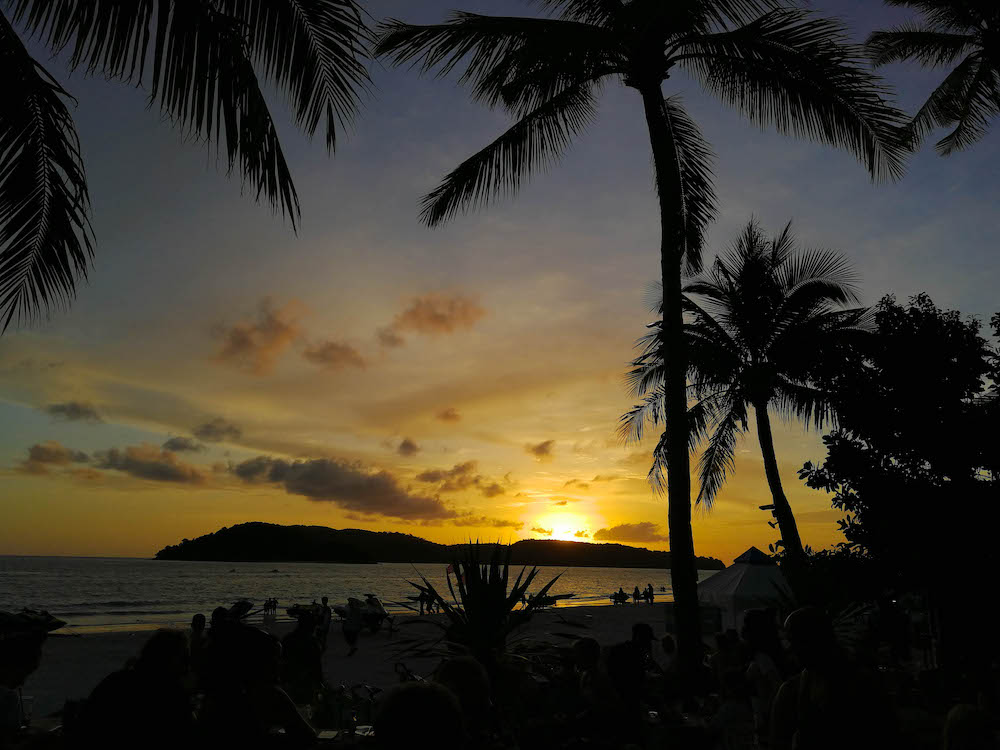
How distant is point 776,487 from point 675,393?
952cm

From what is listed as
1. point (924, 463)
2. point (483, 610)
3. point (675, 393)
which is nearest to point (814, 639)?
point (483, 610)

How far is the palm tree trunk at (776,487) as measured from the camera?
16641 mm

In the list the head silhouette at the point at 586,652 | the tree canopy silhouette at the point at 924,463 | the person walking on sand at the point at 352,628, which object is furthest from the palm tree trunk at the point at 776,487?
the head silhouette at the point at 586,652

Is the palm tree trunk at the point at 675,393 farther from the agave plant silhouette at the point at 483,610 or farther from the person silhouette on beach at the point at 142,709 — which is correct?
the person silhouette on beach at the point at 142,709

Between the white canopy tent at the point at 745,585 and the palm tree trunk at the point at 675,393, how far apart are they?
243 inches

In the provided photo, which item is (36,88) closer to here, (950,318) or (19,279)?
(19,279)

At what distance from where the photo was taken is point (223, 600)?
58.0 metres

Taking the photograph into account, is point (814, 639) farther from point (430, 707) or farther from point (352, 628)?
point (352, 628)

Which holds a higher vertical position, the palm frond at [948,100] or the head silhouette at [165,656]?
the palm frond at [948,100]

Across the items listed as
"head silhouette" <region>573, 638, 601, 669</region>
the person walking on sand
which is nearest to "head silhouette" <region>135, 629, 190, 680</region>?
"head silhouette" <region>573, 638, 601, 669</region>

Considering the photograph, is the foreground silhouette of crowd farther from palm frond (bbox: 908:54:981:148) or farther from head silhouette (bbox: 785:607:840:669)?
palm frond (bbox: 908:54:981:148)

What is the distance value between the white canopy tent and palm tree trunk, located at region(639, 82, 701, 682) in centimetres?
616

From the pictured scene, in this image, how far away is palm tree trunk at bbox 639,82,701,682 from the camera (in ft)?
26.6

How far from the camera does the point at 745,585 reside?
14445mm
